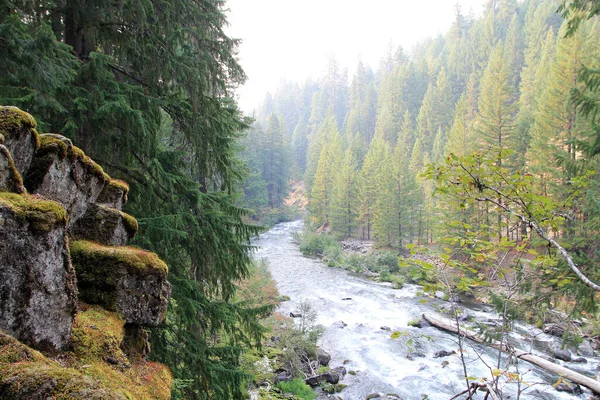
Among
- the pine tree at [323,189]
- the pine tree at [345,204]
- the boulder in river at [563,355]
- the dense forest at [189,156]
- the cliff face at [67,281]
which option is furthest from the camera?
the pine tree at [323,189]

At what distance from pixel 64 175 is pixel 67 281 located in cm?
96

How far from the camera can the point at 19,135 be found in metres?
2.30

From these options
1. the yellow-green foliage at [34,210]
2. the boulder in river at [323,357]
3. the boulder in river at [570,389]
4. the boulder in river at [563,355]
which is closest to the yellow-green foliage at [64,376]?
the yellow-green foliage at [34,210]

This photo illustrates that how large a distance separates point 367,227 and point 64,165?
40139 mm

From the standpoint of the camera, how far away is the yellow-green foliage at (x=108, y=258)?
Answer: 2637 millimetres

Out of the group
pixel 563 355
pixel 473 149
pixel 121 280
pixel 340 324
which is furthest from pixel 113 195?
pixel 473 149

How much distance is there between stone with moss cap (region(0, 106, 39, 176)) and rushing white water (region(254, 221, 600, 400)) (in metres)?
4.13

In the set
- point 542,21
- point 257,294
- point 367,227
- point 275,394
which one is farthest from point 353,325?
point 542,21

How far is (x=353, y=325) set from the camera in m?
14.4

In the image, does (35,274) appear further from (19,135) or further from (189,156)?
(189,156)

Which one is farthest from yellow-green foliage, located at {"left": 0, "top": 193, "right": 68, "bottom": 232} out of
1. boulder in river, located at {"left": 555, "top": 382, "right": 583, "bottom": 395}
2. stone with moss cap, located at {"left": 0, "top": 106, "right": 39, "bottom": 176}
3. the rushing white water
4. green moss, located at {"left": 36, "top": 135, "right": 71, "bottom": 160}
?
boulder in river, located at {"left": 555, "top": 382, "right": 583, "bottom": 395}

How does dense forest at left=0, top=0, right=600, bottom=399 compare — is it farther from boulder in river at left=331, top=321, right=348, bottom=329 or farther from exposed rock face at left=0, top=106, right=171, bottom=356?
boulder in river at left=331, top=321, right=348, bottom=329

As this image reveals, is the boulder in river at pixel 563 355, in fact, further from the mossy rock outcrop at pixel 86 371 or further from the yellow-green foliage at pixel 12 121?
the yellow-green foliage at pixel 12 121

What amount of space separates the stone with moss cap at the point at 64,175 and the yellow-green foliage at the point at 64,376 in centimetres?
99
